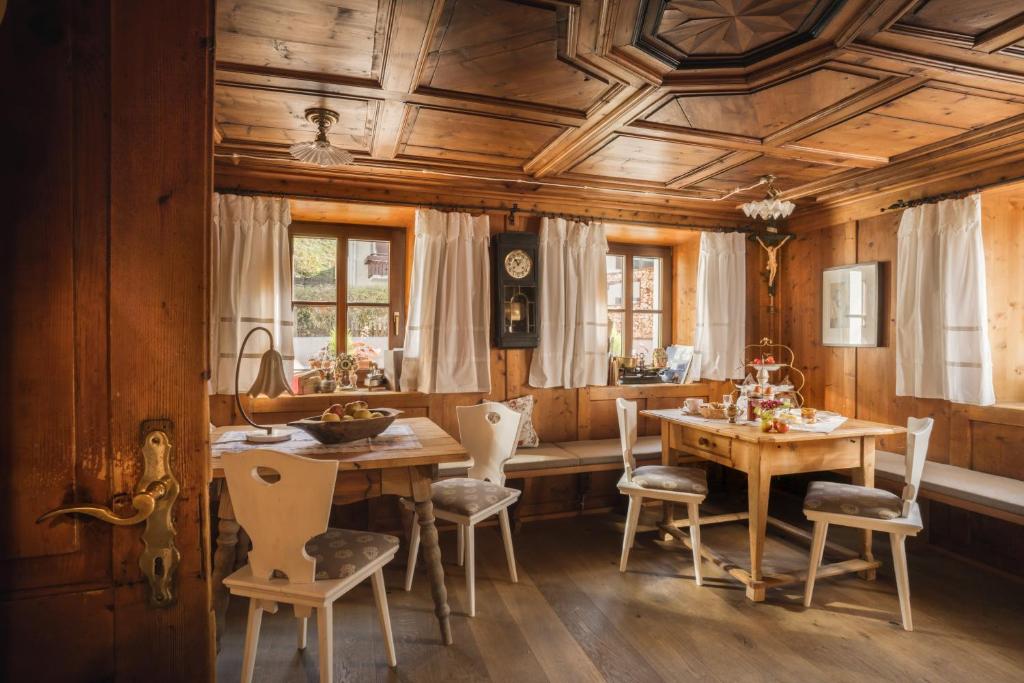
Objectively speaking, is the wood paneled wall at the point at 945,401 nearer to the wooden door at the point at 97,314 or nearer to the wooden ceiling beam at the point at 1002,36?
the wooden ceiling beam at the point at 1002,36

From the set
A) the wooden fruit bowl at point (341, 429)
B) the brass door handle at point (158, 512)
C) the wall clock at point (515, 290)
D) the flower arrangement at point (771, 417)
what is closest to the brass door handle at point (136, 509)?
the brass door handle at point (158, 512)

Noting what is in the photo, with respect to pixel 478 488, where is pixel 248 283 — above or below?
above

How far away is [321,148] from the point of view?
275cm

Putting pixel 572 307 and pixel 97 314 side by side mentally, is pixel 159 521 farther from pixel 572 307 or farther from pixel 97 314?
pixel 572 307

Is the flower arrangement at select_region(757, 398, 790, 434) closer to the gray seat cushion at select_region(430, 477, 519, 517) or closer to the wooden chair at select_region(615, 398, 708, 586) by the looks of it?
the wooden chair at select_region(615, 398, 708, 586)

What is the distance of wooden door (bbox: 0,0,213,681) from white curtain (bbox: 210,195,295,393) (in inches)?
113

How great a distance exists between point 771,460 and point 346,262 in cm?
316

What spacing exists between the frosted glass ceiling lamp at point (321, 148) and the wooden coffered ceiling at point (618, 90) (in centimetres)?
8

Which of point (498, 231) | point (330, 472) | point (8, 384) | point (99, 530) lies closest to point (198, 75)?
point (8, 384)

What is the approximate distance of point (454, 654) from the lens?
2.38 m

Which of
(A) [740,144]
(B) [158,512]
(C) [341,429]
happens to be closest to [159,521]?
(B) [158,512]

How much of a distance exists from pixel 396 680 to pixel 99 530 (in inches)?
67.4

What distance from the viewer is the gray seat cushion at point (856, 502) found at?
107 inches

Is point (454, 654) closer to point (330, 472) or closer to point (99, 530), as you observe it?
point (330, 472)
